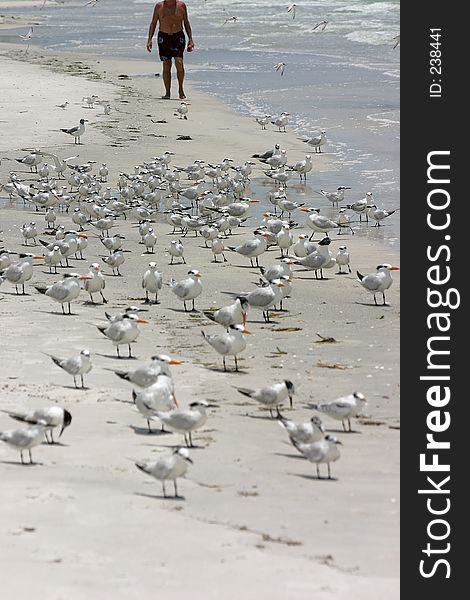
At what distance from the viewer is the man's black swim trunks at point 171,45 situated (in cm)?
2852

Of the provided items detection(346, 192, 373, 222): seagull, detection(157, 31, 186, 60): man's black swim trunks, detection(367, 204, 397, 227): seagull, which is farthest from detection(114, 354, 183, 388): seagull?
detection(157, 31, 186, 60): man's black swim trunks

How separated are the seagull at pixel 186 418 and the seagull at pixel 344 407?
86 centimetres

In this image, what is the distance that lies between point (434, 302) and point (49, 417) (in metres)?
3.72

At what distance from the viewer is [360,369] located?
33.5ft

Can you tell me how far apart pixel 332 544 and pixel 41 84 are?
2516 centimetres

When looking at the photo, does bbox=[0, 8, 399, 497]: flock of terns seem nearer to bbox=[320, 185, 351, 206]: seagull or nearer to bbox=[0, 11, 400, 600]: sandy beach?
bbox=[320, 185, 351, 206]: seagull

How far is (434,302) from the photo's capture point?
10625 millimetres

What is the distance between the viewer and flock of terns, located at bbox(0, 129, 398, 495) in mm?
8273

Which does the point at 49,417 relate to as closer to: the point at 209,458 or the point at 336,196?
the point at 209,458

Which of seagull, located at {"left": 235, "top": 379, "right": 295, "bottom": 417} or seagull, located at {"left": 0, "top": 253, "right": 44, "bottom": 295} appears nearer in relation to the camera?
seagull, located at {"left": 235, "top": 379, "right": 295, "bottom": 417}

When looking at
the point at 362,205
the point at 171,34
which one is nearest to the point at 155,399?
the point at 362,205

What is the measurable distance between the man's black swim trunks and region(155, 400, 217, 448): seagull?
21.1 m

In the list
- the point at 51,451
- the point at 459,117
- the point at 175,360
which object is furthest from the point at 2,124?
the point at 51,451

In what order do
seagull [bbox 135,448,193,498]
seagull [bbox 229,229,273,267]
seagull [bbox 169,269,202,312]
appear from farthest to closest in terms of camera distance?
seagull [bbox 229,229,273,267] → seagull [bbox 169,269,202,312] → seagull [bbox 135,448,193,498]
